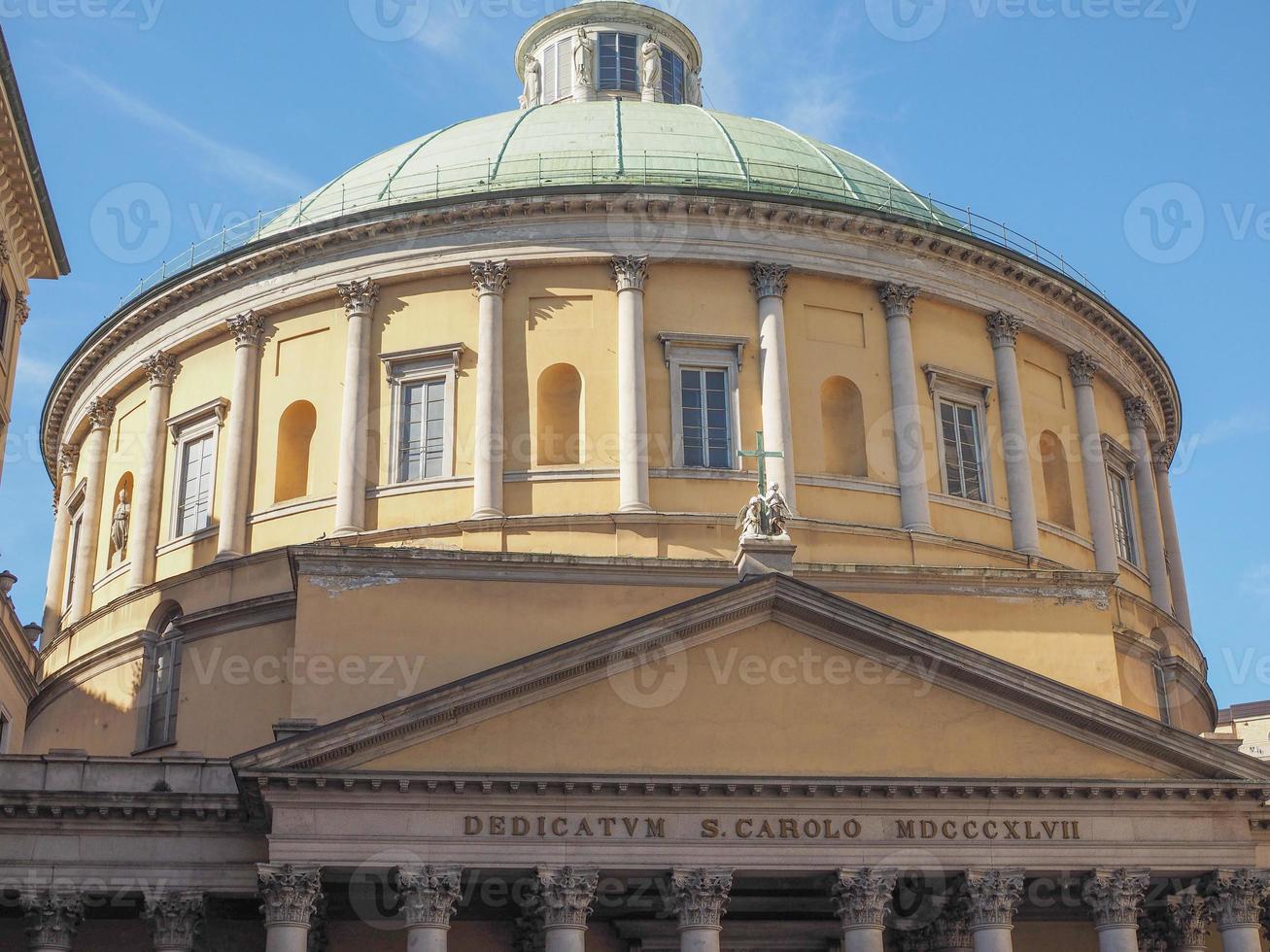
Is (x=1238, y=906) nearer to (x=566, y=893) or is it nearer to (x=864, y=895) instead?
(x=864, y=895)

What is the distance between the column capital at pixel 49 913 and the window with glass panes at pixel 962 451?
1903cm

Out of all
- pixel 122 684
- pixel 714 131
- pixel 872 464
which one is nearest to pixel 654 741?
pixel 872 464

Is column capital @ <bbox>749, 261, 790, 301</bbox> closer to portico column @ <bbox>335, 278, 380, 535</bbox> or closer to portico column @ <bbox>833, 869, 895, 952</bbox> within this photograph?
portico column @ <bbox>335, 278, 380, 535</bbox>

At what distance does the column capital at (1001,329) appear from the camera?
39688 millimetres

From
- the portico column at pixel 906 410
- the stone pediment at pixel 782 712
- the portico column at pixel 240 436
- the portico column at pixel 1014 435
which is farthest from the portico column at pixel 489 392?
the portico column at pixel 1014 435

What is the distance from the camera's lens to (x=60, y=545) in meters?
43.9

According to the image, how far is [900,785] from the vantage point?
2780cm

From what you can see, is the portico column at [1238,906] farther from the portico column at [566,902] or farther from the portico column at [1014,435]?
the portico column at [1014,435]

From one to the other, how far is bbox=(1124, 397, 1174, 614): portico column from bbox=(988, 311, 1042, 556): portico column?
188 inches

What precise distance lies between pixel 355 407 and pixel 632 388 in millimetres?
5649

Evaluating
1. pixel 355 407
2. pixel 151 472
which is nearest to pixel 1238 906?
pixel 355 407

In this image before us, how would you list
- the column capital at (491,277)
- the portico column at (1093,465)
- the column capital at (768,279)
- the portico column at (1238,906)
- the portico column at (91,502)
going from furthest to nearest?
1. the portico column at (91,502)
2. the portico column at (1093,465)
3. the column capital at (768,279)
4. the column capital at (491,277)
5. the portico column at (1238,906)

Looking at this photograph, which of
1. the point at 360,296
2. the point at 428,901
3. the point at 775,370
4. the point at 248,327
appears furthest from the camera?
the point at 248,327

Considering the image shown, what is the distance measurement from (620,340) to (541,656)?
10801 millimetres
